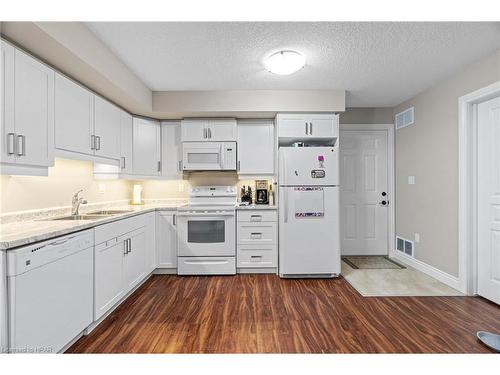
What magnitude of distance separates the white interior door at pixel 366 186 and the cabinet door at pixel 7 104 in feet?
12.5

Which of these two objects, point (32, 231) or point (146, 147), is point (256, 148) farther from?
point (32, 231)

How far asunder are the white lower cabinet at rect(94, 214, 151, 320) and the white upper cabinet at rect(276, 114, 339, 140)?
2.05 m

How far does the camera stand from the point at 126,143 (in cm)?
316

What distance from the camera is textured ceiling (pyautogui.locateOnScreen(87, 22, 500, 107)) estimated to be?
196 centimetres

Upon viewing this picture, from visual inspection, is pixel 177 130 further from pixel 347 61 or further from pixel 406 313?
pixel 406 313

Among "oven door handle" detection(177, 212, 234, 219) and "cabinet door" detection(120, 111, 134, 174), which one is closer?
"cabinet door" detection(120, 111, 134, 174)

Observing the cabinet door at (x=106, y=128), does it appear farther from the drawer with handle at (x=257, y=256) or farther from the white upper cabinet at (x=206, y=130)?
the drawer with handle at (x=257, y=256)

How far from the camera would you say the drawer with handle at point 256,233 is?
11.0ft

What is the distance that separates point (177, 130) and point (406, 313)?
11.2 ft

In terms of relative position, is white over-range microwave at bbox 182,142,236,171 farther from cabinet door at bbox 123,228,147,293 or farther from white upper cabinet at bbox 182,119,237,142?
cabinet door at bbox 123,228,147,293

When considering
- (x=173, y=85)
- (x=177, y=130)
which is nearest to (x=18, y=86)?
(x=173, y=85)

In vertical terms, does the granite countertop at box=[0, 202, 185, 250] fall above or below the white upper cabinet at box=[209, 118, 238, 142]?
below

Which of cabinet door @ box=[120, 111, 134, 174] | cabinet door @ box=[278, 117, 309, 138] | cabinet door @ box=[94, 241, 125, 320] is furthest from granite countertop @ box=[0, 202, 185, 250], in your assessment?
cabinet door @ box=[278, 117, 309, 138]

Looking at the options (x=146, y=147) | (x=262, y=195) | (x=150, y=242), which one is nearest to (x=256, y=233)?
(x=262, y=195)
